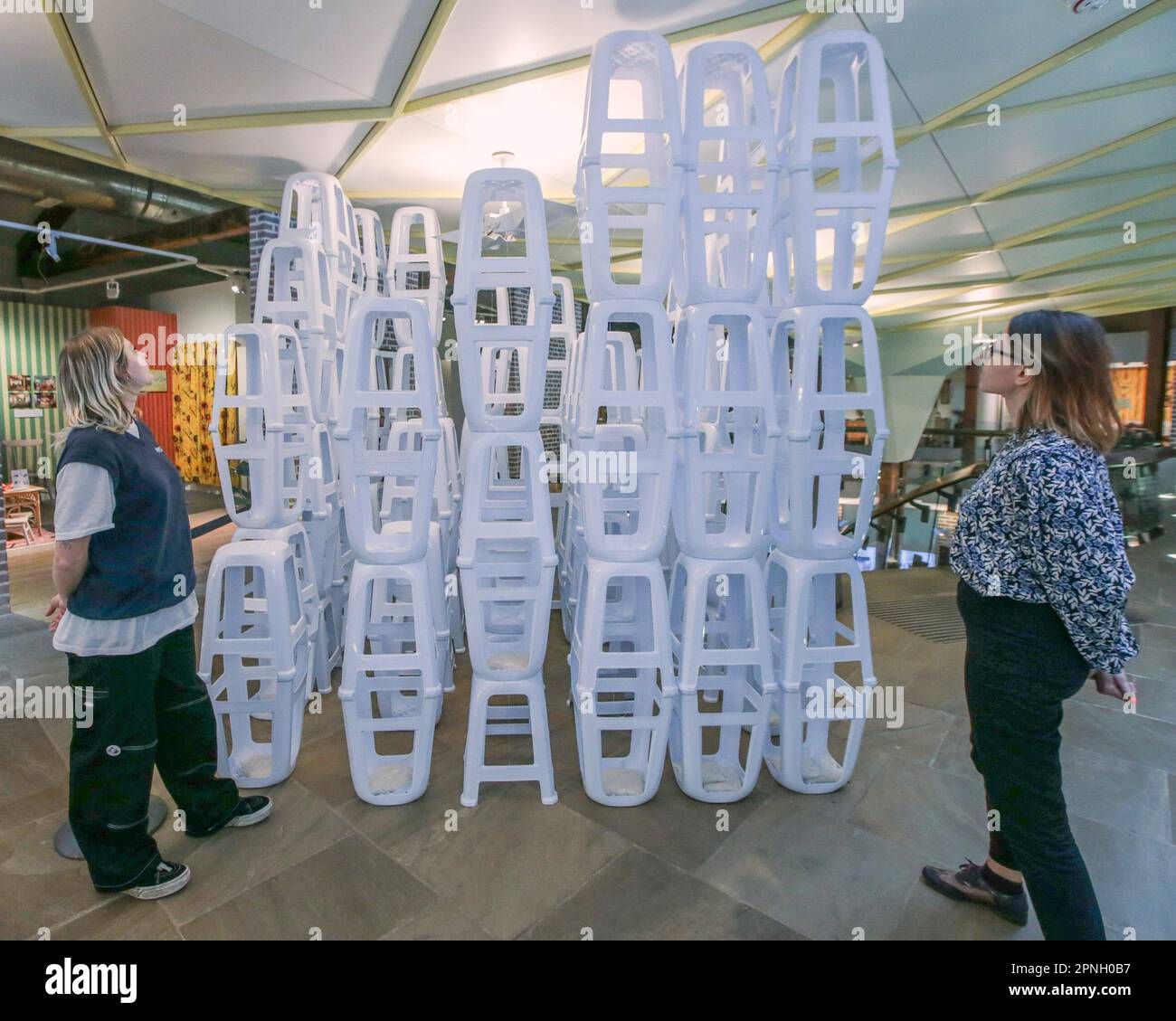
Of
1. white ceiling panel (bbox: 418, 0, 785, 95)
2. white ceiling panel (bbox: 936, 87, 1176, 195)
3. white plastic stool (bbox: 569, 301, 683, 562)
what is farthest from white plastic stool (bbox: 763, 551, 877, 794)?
white ceiling panel (bbox: 936, 87, 1176, 195)

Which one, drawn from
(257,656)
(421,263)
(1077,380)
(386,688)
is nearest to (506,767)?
(386,688)

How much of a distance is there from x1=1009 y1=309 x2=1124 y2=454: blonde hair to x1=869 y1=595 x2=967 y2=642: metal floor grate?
9.80 feet

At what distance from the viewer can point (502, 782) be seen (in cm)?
255

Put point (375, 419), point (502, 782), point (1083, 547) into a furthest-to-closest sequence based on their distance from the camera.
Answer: point (375, 419)
point (502, 782)
point (1083, 547)

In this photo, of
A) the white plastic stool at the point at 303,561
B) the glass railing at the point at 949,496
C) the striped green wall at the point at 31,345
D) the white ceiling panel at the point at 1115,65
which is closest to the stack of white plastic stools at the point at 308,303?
the white plastic stool at the point at 303,561

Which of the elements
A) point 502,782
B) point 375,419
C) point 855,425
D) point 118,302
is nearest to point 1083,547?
point 502,782

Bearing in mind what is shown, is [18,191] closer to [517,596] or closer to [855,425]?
[517,596]

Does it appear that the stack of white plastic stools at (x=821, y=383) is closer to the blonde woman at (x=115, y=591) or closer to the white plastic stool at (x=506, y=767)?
the white plastic stool at (x=506, y=767)

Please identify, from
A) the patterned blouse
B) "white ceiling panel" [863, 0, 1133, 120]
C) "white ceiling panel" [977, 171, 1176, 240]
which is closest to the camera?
the patterned blouse

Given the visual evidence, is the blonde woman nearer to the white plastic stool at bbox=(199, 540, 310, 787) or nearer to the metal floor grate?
the white plastic stool at bbox=(199, 540, 310, 787)

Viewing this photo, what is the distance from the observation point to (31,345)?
8.59m

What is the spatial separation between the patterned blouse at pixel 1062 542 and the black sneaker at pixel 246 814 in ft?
7.65

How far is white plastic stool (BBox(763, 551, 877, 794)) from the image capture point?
2318 millimetres
